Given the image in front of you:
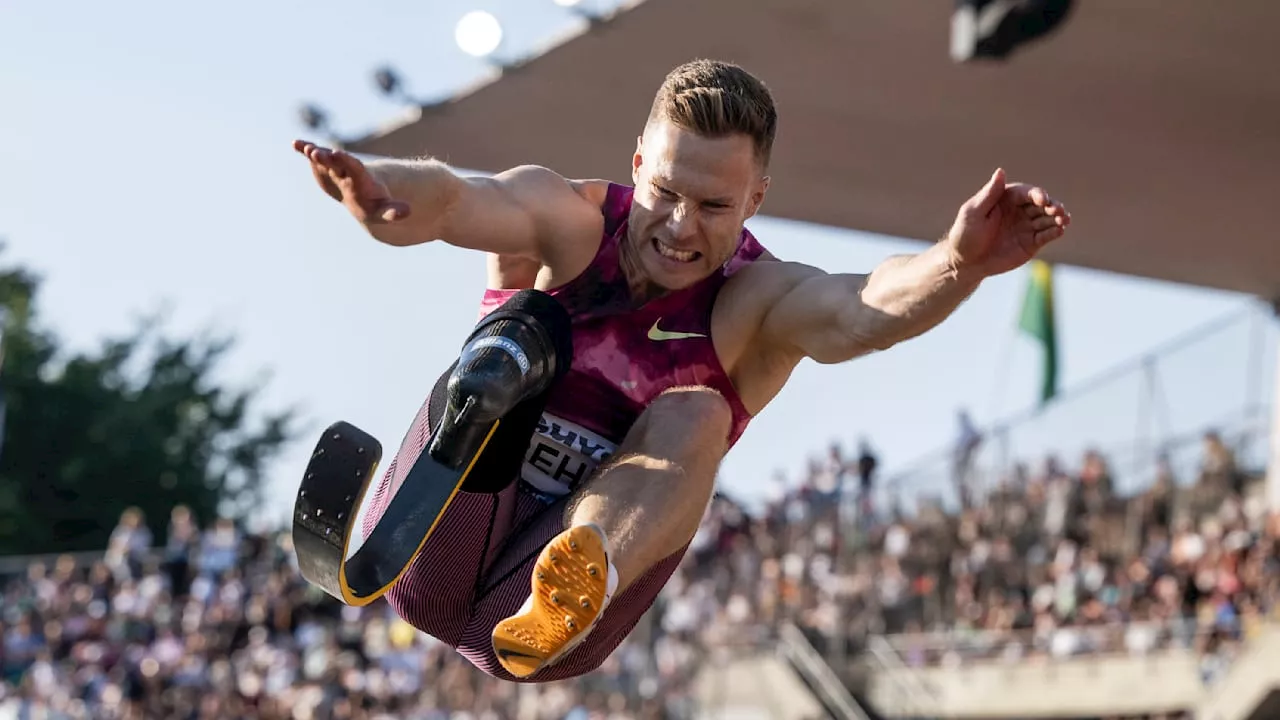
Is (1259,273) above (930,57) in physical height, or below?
below

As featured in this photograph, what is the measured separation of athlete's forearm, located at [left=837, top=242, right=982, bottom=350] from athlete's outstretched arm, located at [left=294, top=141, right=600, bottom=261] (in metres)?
0.82

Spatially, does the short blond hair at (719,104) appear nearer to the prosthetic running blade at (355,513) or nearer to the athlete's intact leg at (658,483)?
the athlete's intact leg at (658,483)

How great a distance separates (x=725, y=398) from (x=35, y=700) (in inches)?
510

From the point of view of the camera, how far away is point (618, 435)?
534 cm

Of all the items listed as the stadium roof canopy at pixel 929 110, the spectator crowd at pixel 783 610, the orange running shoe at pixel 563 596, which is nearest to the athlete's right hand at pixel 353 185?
the orange running shoe at pixel 563 596

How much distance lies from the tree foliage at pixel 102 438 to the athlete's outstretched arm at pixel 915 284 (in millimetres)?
31881

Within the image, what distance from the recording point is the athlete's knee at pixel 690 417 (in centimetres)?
496

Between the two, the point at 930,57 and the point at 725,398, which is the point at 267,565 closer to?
the point at 930,57

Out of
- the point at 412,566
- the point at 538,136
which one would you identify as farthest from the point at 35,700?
the point at 412,566

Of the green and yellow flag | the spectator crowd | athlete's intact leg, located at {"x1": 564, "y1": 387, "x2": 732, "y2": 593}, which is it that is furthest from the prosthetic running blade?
the green and yellow flag

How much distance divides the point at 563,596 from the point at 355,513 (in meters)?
0.64

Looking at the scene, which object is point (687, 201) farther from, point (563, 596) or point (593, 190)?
point (563, 596)

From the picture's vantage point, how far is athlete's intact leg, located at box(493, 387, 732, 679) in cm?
458

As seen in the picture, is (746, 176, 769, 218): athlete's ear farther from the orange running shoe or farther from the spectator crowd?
the spectator crowd
